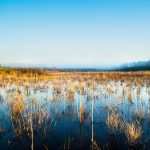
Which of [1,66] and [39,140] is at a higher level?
[1,66]

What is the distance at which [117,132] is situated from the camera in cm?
947

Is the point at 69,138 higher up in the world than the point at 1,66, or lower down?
lower down

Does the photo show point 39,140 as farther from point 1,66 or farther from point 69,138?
point 1,66

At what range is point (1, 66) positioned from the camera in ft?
116

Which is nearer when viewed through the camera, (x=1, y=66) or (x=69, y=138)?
(x=69, y=138)

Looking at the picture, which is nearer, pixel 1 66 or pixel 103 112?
Answer: pixel 103 112

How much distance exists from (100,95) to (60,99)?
3085 millimetres

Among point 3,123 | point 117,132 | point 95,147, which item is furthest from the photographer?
point 3,123

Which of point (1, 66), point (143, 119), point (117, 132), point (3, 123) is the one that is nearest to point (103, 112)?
point (143, 119)

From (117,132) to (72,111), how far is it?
389 centimetres

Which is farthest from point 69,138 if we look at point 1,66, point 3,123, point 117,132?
point 1,66

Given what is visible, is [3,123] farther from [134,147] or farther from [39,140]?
[134,147]

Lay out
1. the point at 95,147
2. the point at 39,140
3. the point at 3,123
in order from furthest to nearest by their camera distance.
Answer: the point at 3,123 < the point at 39,140 < the point at 95,147

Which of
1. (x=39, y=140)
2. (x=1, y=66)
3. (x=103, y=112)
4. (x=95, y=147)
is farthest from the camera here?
(x=1, y=66)
